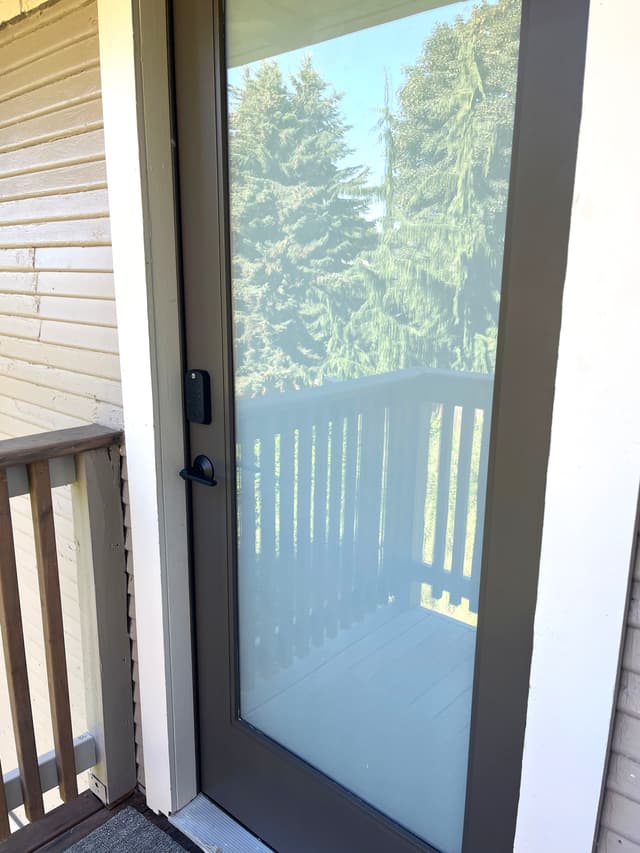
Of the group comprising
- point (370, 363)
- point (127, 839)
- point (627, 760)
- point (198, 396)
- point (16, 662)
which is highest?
point (370, 363)

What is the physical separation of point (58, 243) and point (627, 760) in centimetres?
181

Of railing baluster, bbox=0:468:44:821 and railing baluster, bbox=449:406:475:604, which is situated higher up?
railing baluster, bbox=449:406:475:604

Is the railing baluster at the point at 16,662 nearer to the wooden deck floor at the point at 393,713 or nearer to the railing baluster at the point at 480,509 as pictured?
the wooden deck floor at the point at 393,713

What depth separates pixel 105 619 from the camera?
1.74 m

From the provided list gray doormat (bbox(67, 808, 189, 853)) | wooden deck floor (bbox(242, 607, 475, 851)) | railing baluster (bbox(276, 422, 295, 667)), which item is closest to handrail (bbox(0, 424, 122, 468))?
railing baluster (bbox(276, 422, 295, 667))

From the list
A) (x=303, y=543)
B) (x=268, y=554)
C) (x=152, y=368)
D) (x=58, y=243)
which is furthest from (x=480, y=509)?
(x=58, y=243)

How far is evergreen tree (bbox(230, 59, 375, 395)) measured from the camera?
1227 mm

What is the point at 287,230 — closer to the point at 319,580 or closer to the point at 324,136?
the point at 324,136

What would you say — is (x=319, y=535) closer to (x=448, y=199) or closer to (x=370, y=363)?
(x=370, y=363)

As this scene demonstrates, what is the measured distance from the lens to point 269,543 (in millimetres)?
1520

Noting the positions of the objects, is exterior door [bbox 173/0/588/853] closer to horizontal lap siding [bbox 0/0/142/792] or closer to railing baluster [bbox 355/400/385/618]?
railing baluster [bbox 355/400/385/618]

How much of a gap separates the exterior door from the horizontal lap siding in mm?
293

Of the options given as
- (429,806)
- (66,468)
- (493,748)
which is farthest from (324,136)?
(429,806)

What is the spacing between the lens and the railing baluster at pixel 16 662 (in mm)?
1522
